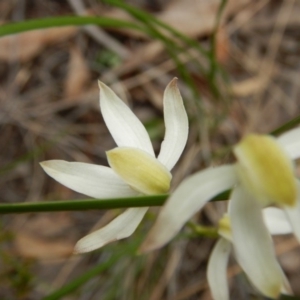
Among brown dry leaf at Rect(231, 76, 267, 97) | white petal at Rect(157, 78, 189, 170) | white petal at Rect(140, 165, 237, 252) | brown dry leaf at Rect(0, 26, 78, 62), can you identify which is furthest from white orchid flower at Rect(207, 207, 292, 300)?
brown dry leaf at Rect(0, 26, 78, 62)

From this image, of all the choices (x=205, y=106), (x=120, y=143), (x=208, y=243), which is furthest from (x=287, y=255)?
(x=120, y=143)

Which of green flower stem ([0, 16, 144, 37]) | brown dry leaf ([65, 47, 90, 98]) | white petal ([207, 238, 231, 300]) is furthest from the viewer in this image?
brown dry leaf ([65, 47, 90, 98])

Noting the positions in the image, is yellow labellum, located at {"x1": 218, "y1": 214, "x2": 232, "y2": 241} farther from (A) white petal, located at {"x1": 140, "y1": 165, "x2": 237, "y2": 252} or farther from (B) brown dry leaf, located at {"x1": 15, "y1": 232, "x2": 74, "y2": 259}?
(B) brown dry leaf, located at {"x1": 15, "y1": 232, "x2": 74, "y2": 259}

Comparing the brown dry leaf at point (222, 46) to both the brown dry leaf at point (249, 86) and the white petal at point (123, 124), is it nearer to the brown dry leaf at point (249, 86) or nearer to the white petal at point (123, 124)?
the brown dry leaf at point (249, 86)

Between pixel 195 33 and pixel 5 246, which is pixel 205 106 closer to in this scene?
pixel 195 33

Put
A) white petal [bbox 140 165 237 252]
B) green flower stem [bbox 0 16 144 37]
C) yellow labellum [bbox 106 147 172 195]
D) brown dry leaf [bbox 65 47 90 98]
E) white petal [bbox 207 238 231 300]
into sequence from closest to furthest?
white petal [bbox 140 165 237 252]
yellow labellum [bbox 106 147 172 195]
white petal [bbox 207 238 231 300]
green flower stem [bbox 0 16 144 37]
brown dry leaf [bbox 65 47 90 98]

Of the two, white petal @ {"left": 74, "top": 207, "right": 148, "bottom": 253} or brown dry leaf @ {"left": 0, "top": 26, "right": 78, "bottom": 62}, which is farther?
brown dry leaf @ {"left": 0, "top": 26, "right": 78, "bottom": 62}

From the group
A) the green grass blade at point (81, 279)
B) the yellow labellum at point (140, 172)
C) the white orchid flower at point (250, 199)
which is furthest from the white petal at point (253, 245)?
the green grass blade at point (81, 279)

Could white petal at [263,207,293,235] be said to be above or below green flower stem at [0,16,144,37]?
below

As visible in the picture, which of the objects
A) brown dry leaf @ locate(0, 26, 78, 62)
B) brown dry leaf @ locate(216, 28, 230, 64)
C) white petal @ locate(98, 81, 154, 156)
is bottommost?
brown dry leaf @ locate(216, 28, 230, 64)
